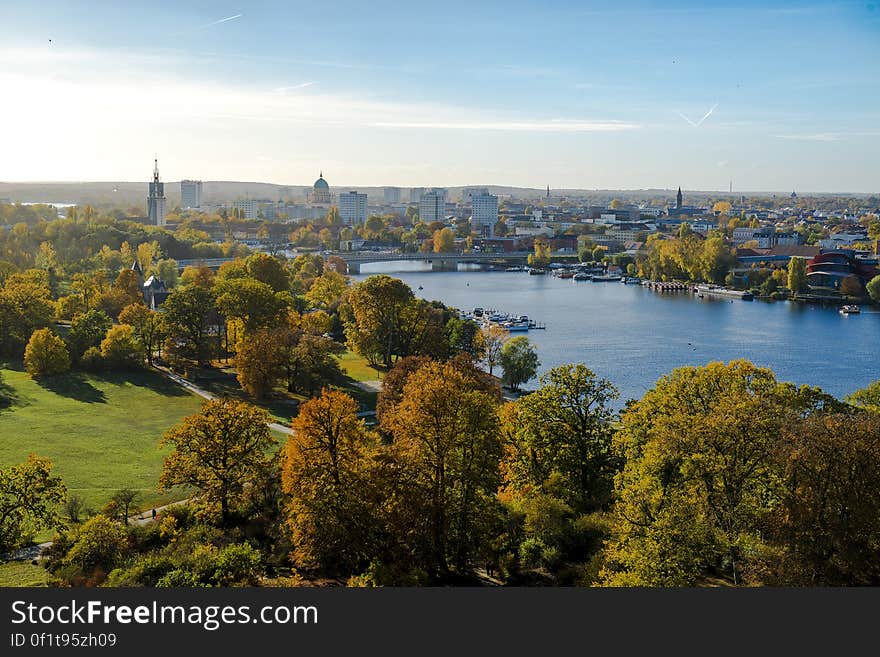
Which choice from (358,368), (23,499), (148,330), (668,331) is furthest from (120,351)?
(668,331)

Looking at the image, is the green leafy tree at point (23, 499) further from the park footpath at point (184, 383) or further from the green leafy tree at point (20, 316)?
the green leafy tree at point (20, 316)

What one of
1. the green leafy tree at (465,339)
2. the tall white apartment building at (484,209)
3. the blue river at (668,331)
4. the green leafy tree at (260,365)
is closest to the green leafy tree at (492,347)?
the green leafy tree at (465,339)

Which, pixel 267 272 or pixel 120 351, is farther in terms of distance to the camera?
pixel 267 272

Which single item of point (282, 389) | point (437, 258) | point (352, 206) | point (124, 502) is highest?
point (352, 206)

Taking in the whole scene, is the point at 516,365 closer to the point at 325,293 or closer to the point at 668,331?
the point at 325,293

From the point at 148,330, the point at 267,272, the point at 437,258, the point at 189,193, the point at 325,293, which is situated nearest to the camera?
the point at 148,330

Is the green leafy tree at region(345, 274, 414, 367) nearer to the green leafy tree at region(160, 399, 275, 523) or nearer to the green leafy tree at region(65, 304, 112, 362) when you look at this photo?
the green leafy tree at region(65, 304, 112, 362)
